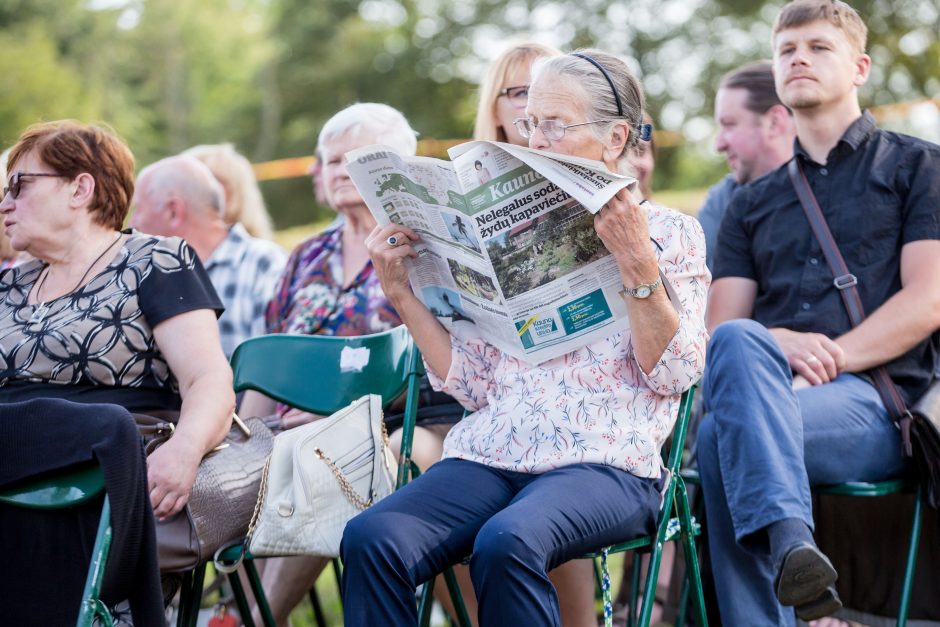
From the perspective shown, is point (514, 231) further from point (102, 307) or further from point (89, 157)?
point (89, 157)

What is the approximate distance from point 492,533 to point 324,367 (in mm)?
1230

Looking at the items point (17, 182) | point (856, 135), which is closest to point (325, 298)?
point (17, 182)

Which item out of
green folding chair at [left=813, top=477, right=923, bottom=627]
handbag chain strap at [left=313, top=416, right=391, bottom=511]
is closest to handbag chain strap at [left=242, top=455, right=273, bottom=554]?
handbag chain strap at [left=313, top=416, right=391, bottom=511]

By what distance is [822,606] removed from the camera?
8.36 ft

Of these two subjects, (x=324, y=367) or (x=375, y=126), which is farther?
(x=375, y=126)

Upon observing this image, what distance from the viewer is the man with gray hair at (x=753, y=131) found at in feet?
15.2

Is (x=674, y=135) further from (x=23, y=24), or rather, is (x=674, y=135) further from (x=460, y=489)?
(x=460, y=489)

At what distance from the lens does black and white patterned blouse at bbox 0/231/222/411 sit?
2992 millimetres

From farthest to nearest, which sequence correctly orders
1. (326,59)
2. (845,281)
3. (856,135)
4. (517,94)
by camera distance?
(326,59), (517,94), (856,135), (845,281)

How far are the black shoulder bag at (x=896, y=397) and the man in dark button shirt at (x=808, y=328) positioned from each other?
0.03 m

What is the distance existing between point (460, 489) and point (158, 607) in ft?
2.42

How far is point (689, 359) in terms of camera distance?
2.61 metres

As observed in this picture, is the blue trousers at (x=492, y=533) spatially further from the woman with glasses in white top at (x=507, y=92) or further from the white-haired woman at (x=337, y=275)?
the woman with glasses in white top at (x=507, y=92)

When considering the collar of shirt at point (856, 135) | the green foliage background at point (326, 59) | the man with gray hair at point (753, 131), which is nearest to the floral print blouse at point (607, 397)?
the collar of shirt at point (856, 135)
